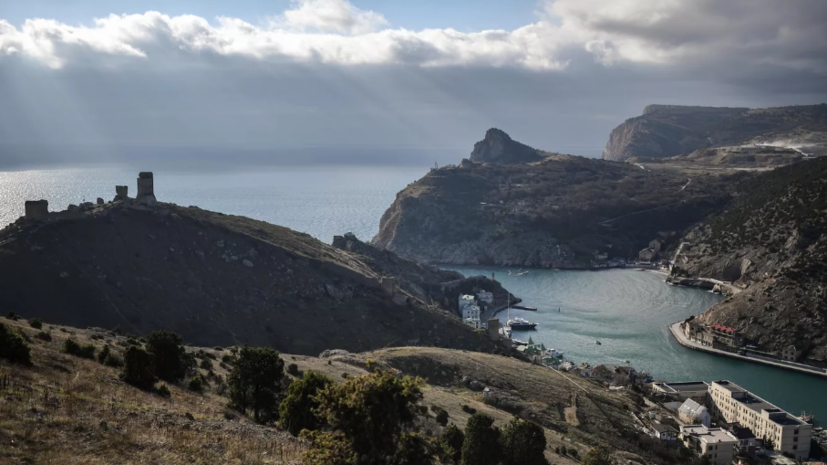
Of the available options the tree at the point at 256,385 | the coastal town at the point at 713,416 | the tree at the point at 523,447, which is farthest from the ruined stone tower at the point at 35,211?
the tree at the point at 523,447

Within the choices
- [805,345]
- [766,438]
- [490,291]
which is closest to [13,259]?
[766,438]

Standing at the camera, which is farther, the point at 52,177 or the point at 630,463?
the point at 52,177

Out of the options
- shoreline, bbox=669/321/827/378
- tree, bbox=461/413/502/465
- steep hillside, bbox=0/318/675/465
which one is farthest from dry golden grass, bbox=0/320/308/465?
shoreline, bbox=669/321/827/378

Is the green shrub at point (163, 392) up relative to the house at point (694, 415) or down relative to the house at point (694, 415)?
up

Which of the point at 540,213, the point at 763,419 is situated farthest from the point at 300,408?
the point at 540,213

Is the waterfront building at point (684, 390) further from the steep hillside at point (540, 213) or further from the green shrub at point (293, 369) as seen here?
the steep hillside at point (540, 213)

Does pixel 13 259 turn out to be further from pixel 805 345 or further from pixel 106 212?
pixel 805 345
